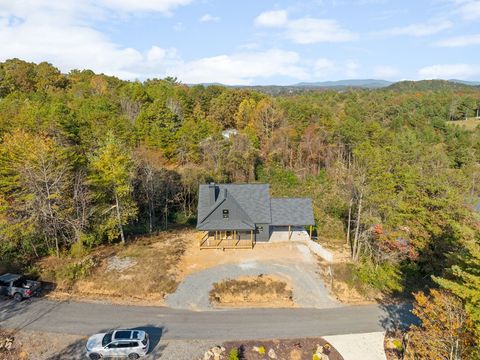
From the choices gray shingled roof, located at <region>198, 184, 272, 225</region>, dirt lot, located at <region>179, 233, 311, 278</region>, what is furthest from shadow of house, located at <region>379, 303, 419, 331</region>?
gray shingled roof, located at <region>198, 184, 272, 225</region>

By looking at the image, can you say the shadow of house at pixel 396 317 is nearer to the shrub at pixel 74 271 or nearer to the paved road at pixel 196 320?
the paved road at pixel 196 320

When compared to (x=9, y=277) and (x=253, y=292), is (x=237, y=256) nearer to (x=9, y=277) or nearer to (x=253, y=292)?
(x=253, y=292)

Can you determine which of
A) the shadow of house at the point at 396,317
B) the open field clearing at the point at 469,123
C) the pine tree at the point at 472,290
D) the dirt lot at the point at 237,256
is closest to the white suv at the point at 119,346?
the dirt lot at the point at 237,256

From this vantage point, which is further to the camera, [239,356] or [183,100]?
[183,100]

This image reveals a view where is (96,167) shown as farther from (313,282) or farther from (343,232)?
(343,232)

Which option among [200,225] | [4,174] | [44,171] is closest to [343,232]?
[200,225]
